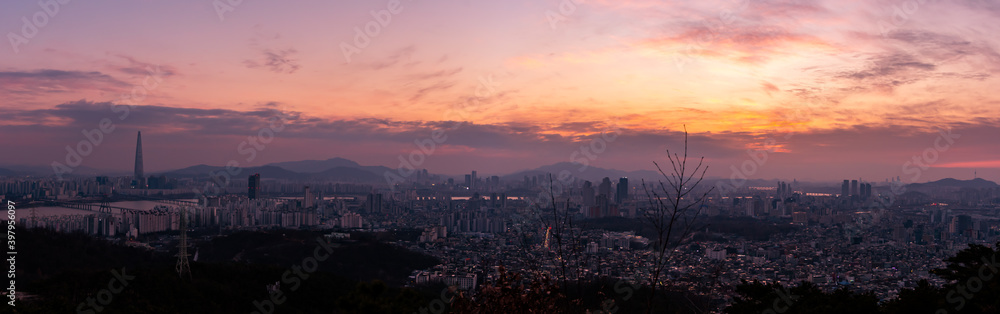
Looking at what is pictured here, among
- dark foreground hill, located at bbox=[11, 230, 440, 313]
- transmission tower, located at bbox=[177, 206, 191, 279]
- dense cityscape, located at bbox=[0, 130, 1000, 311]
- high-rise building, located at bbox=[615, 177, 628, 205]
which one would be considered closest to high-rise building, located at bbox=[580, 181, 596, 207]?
dense cityscape, located at bbox=[0, 130, 1000, 311]

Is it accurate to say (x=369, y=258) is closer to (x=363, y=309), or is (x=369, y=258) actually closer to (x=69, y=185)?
(x=363, y=309)

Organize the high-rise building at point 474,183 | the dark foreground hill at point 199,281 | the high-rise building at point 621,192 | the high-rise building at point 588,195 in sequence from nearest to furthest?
the dark foreground hill at point 199,281 < the high-rise building at point 588,195 < the high-rise building at point 621,192 < the high-rise building at point 474,183

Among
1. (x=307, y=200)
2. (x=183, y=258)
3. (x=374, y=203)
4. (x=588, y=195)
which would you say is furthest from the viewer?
(x=307, y=200)

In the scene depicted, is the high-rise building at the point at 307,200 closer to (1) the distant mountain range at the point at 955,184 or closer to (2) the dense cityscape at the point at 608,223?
(2) the dense cityscape at the point at 608,223

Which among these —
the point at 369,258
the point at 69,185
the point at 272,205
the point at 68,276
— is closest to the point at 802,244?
the point at 369,258

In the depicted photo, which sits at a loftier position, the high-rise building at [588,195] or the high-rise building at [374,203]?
the high-rise building at [588,195]

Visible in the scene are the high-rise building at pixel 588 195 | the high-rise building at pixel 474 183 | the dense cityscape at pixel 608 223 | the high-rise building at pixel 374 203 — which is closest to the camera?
the dense cityscape at pixel 608 223

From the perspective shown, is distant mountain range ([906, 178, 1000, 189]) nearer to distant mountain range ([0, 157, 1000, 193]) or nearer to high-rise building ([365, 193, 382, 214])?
distant mountain range ([0, 157, 1000, 193])

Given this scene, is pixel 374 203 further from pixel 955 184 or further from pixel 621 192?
pixel 955 184

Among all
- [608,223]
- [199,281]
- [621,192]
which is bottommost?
[608,223]

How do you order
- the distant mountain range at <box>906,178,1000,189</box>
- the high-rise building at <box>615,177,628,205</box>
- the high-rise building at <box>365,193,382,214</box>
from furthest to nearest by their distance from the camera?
1. the distant mountain range at <box>906,178,1000,189</box>
2. the high-rise building at <box>615,177,628,205</box>
3. the high-rise building at <box>365,193,382,214</box>

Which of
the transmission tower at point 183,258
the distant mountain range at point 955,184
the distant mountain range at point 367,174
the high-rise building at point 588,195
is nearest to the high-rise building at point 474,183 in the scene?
the distant mountain range at point 367,174

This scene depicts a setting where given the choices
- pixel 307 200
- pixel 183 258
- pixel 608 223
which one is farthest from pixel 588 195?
pixel 183 258
